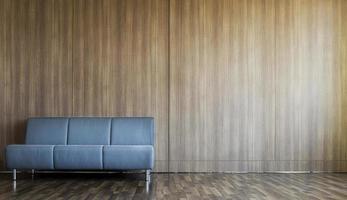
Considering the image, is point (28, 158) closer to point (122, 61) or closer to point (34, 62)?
point (34, 62)

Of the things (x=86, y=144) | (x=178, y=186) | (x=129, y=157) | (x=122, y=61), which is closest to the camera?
(x=178, y=186)

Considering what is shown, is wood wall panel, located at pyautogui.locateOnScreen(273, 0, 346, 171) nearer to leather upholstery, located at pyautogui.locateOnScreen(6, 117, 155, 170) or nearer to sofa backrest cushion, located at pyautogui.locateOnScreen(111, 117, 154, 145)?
sofa backrest cushion, located at pyautogui.locateOnScreen(111, 117, 154, 145)

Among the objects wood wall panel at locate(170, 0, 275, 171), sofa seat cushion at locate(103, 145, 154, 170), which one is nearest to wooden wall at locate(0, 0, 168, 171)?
wood wall panel at locate(170, 0, 275, 171)

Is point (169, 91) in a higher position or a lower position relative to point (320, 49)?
lower

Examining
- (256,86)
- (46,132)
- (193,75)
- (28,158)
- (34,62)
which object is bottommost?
(28,158)

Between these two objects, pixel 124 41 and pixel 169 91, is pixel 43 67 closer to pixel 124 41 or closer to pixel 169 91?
pixel 124 41

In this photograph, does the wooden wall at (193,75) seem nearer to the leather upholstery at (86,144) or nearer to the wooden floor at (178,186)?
the leather upholstery at (86,144)

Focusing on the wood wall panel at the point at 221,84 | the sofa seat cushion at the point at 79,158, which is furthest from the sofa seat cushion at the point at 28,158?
the wood wall panel at the point at 221,84

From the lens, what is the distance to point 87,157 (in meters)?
6.39

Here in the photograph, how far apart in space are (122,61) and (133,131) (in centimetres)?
109

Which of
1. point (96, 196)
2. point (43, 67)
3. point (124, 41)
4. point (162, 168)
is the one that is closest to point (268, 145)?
point (162, 168)

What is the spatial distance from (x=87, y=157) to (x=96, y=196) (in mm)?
1332

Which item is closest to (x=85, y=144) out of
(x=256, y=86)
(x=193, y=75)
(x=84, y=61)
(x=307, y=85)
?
(x=84, y=61)

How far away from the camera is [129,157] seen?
6375 mm
